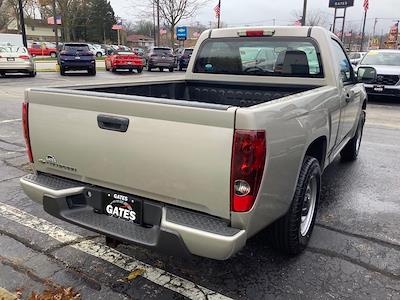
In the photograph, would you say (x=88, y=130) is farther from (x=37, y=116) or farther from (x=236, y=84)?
(x=236, y=84)

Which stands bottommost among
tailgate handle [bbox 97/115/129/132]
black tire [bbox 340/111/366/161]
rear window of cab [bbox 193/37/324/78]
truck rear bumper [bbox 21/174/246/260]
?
black tire [bbox 340/111/366/161]

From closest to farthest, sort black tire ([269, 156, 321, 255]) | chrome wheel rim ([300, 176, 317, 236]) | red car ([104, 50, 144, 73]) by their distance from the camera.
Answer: black tire ([269, 156, 321, 255])
chrome wheel rim ([300, 176, 317, 236])
red car ([104, 50, 144, 73])

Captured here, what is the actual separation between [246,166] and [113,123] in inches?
36.7

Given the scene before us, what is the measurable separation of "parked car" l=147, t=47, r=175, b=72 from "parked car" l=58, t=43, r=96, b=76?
5.59 meters

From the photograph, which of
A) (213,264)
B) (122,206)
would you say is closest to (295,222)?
(213,264)

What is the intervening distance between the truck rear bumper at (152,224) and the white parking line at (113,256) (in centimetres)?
54

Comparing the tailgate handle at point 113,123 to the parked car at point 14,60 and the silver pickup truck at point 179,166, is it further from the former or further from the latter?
the parked car at point 14,60

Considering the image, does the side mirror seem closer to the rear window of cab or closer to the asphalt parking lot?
the rear window of cab

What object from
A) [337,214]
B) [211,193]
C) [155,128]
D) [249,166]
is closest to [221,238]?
[211,193]

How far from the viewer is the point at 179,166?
2.40 meters

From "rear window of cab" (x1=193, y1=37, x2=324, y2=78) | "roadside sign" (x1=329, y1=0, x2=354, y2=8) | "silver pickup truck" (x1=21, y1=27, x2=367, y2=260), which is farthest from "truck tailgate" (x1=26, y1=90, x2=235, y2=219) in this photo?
"roadside sign" (x1=329, y1=0, x2=354, y2=8)

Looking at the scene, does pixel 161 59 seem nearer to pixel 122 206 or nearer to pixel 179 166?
pixel 122 206

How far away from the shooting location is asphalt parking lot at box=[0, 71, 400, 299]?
288cm

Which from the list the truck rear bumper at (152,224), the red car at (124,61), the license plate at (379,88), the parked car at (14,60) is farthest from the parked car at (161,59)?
the truck rear bumper at (152,224)
